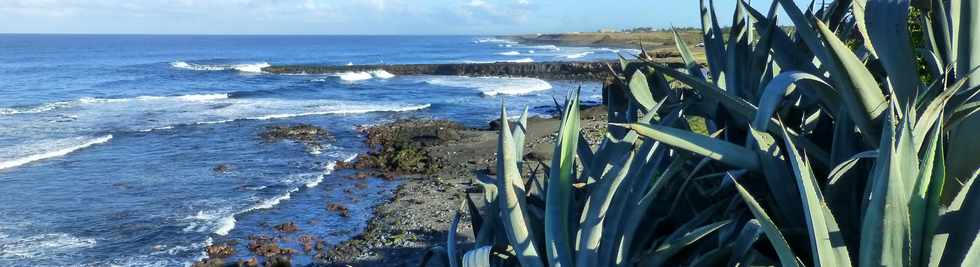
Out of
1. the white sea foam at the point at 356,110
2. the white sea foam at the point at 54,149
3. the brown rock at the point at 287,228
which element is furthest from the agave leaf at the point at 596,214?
the white sea foam at the point at 356,110

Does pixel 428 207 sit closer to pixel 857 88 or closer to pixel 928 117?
pixel 857 88

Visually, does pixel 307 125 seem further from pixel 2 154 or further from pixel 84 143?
pixel 2 154

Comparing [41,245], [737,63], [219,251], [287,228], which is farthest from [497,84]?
[737,63]

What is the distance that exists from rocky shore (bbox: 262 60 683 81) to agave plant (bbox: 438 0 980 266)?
46723 millimetres

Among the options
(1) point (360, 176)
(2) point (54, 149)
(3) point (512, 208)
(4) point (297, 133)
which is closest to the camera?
(3) point (512, 208)

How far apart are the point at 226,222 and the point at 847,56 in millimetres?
11627

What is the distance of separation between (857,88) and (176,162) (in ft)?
60.5

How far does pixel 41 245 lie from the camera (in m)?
11.7

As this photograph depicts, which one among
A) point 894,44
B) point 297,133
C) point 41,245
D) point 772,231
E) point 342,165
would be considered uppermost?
point 894,44

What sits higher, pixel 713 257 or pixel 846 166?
pixel 846 166

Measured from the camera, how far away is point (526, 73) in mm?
53531

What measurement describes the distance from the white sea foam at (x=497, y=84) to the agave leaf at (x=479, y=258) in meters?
35.1

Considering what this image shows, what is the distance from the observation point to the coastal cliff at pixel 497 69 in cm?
5175

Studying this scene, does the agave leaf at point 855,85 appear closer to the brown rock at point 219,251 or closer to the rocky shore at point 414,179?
the rocky shore at point 414,179
